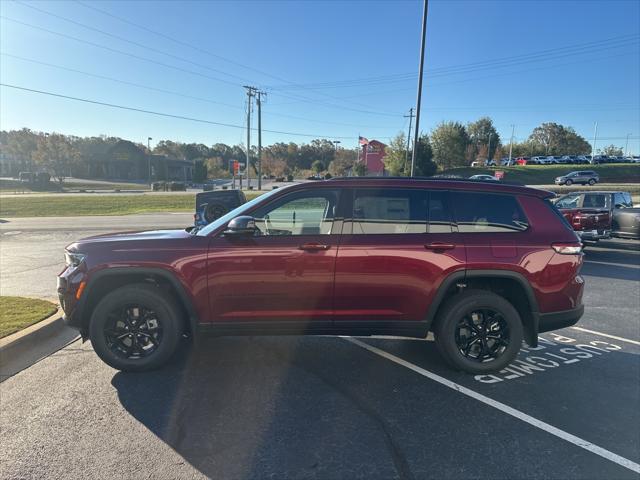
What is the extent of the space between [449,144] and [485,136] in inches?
1248

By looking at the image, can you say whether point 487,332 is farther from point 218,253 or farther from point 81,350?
point 81,350

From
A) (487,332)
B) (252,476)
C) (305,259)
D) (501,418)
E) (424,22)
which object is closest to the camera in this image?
(252,476)

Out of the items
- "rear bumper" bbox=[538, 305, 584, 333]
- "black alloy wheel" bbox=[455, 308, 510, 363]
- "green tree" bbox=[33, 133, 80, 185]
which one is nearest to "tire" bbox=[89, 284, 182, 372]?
"black alloy wheel" bbox=[455, 308, 510, 363]

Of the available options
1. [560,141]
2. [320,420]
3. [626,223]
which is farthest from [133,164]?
[560,141]

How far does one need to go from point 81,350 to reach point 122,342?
0.97m

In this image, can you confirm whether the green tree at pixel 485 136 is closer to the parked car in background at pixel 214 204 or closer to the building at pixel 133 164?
the building at pixel 133 164

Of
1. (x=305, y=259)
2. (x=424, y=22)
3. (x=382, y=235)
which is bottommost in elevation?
(x=305, y=259)

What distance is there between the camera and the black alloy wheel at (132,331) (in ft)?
12.2

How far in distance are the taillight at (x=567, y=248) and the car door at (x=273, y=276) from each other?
2.11m

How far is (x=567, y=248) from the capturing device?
12.4 ft

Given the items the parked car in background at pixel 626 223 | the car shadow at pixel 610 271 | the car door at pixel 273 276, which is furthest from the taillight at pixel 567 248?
the parked car in background at pixel 626 223

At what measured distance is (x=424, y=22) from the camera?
1537 centimetres

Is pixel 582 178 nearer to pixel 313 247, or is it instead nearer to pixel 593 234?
pixel 593 234

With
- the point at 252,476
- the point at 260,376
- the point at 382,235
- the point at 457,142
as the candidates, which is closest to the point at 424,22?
the point at 382,235
